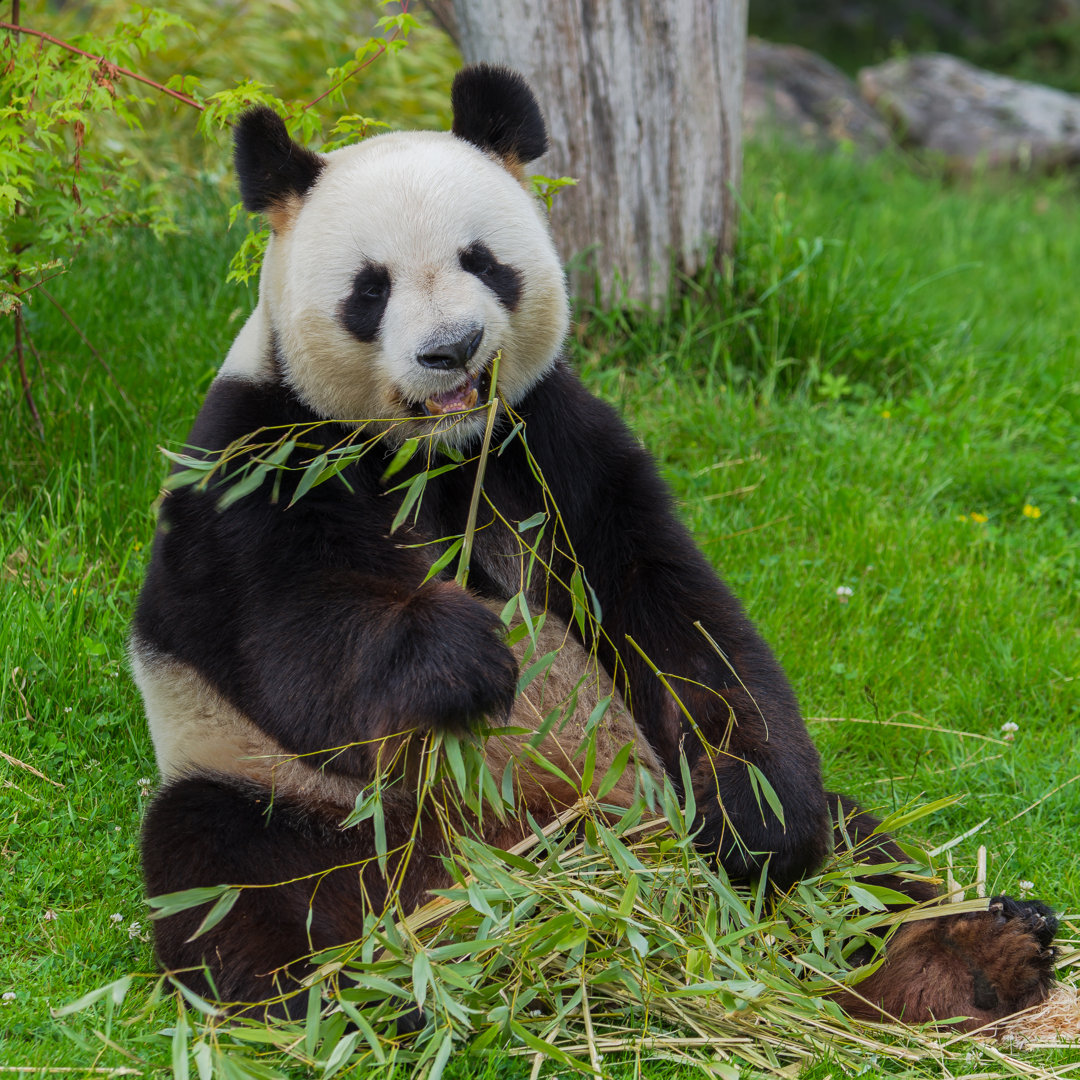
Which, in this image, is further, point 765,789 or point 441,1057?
point 765,789

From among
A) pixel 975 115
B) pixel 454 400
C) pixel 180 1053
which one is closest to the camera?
pixel 180 1053

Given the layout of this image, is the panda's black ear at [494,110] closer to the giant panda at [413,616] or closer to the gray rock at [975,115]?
the giant panda at [413,616]

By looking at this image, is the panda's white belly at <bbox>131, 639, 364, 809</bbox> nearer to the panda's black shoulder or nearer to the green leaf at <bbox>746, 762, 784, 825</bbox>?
the panda's black shoulder

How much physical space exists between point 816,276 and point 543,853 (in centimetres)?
346

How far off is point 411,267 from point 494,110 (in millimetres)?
608

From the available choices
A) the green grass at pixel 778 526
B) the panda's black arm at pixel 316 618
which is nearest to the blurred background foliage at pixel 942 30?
the green grass at pixel 778 526

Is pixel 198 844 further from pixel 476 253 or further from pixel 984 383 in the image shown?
pixel 984 383

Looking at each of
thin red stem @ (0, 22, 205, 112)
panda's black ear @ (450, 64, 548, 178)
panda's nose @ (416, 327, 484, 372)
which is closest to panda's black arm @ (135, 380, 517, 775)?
panda's nose @ (416, 327, 484, 372)

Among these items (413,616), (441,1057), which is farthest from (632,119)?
(441,1057)

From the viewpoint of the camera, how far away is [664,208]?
5363 millimetres

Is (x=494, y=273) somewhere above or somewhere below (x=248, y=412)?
above

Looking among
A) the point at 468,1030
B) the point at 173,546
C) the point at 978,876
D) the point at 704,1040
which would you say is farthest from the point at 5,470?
the point at 978,876

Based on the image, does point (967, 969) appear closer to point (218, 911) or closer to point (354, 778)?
point (354, 778)

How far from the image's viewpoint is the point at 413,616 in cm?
266
